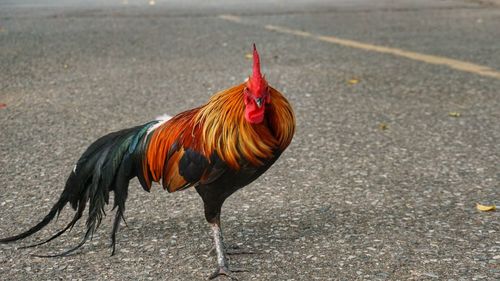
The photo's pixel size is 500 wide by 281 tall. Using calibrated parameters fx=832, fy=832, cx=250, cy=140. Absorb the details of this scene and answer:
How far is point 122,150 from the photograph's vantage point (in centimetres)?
402

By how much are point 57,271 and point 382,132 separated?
10.5ft

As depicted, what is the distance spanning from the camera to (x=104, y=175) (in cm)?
402

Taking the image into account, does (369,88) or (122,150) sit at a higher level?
(122,150)

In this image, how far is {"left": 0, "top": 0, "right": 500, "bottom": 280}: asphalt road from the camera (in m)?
4.06

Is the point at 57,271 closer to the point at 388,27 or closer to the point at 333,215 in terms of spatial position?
the point at 333,215

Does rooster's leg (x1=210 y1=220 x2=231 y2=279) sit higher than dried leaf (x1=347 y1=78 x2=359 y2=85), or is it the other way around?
rooster's leg (x1=210 y1=220 x2=231 y2=279)

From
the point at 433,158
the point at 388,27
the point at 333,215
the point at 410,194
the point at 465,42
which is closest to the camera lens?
the point at 333,215

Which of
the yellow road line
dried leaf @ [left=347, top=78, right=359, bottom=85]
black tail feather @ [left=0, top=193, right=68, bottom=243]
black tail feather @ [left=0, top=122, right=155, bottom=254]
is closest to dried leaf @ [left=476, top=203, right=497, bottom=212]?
black tail feather @ [left=0, top=122, right=155, bottom=254]

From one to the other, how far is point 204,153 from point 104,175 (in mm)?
576

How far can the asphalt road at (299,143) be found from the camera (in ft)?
13.3

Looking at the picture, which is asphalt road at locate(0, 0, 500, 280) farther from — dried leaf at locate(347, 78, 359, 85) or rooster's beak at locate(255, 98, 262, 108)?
rooster's beak at locate(255, 98, 262, 108)

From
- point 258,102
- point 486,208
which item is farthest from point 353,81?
point 258,102

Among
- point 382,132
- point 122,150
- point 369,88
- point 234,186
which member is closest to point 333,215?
point 234,186

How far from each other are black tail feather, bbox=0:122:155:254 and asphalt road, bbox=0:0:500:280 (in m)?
0.23
